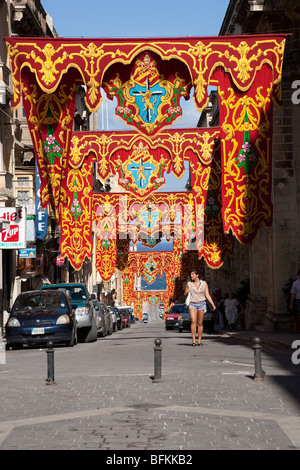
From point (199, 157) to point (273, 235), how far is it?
11.9 ft

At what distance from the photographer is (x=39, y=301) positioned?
76.2 ft

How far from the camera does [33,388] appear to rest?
12.6m

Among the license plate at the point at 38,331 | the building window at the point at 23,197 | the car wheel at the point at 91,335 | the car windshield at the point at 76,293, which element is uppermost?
the building window at the point at 23,197

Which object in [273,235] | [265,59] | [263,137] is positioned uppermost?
[265,59]

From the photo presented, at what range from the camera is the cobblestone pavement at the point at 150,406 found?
8133 mm

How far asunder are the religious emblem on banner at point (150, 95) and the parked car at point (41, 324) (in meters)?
5.74

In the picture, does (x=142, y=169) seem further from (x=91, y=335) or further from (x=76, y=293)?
(x=91, y=335)

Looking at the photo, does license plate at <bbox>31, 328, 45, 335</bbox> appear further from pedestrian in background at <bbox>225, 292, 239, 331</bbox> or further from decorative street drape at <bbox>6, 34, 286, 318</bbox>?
pedestrian in background at <bbox>225, 292, 239, 331</bbox>

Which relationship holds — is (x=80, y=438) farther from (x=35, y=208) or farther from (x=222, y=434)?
(x=35, y=208)

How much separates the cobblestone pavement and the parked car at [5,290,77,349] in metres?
4.43

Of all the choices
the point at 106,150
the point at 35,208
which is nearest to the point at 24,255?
the point at 35,208

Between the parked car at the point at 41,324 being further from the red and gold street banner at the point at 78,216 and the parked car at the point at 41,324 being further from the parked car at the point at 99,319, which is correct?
the parked car at the point at 99,319

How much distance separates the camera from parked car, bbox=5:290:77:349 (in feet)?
71.0

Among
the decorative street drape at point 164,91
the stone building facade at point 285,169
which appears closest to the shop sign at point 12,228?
the stone building facade at point 285,169
